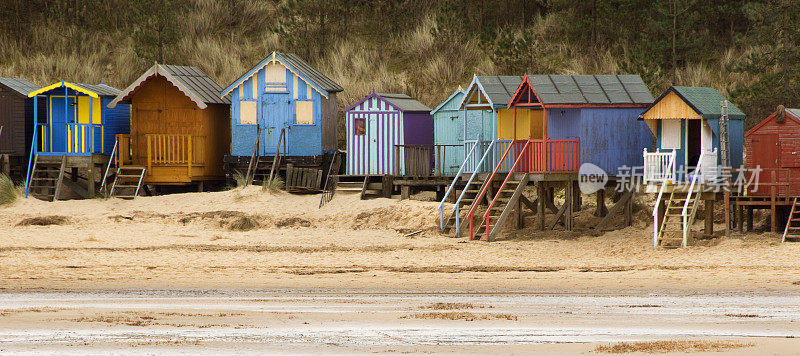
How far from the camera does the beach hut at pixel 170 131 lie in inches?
1296

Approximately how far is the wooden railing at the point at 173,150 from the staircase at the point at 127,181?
0.44 meters

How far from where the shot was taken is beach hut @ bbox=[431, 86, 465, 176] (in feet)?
99.2

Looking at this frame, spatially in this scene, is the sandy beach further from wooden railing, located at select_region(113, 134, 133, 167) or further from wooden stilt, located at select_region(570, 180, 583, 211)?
wooden railing, located at select_region(113, 134, 133, 167)

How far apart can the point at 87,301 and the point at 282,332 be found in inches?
179

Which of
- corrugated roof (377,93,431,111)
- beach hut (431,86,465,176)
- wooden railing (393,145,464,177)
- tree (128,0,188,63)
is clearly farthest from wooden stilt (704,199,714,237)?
tree (128,0,188,63)

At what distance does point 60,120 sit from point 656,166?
16860 mm

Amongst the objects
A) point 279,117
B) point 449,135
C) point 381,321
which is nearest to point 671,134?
point 449,135

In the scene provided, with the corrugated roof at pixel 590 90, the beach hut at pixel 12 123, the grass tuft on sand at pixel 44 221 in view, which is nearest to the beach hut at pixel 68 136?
the beach hut at pixel 12 123

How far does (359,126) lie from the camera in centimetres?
3148

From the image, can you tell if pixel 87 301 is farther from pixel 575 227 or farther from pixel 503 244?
pixel 575 227

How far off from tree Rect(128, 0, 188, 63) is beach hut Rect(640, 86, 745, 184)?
20.8 meters

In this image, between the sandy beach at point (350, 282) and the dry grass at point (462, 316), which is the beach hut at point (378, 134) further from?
the dry grass at point (462, 316)

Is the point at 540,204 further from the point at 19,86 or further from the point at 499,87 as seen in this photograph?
the point at 19,86

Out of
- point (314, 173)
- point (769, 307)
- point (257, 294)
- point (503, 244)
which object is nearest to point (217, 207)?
point (314, 173)
